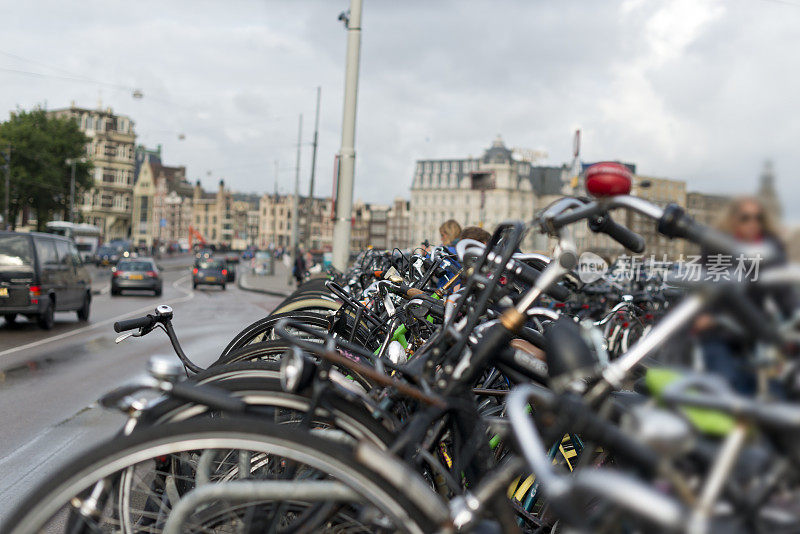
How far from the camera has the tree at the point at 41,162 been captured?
61.0 m

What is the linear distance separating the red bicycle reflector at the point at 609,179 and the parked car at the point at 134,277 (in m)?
27.1

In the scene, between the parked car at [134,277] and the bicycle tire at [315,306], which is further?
the parked car at [134,277]

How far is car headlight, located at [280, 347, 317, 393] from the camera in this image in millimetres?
A: 1658

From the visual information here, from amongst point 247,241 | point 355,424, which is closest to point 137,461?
point 355,424

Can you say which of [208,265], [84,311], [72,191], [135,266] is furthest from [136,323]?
[72,191]

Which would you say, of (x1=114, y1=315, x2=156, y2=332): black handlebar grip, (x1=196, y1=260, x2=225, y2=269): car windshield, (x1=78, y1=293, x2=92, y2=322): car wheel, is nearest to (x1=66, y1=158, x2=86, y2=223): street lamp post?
(x1=196, y1=260, x2=225, y2=269): car windshield

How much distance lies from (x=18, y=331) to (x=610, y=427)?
13761 millimetres

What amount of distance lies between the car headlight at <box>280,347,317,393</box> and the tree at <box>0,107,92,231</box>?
63831mm

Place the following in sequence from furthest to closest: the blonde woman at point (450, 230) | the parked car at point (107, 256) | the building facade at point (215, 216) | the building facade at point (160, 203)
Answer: the building facade at point (215, 216)
the building facade at point (160, 203)
the parked car at point (107, 256)
the blonde woman at point (450, 230)

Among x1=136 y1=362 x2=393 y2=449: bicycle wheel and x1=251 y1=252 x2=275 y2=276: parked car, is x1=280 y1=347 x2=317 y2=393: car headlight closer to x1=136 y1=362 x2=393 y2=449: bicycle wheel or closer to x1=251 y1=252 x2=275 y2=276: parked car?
x1=136 y1=362 x2=393 y2=449: bicycle wheel

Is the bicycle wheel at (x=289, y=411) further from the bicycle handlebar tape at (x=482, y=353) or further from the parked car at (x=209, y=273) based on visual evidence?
the parked car at (x=209, y=273)

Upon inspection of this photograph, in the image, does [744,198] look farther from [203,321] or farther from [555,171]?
[555,171]

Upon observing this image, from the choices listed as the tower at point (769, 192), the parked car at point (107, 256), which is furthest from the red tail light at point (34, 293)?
the parked car at point (107, 256)

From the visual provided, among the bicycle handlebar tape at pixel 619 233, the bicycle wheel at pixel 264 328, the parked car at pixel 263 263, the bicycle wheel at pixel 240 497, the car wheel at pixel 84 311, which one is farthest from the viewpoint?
the parked car at pixel 263 263
